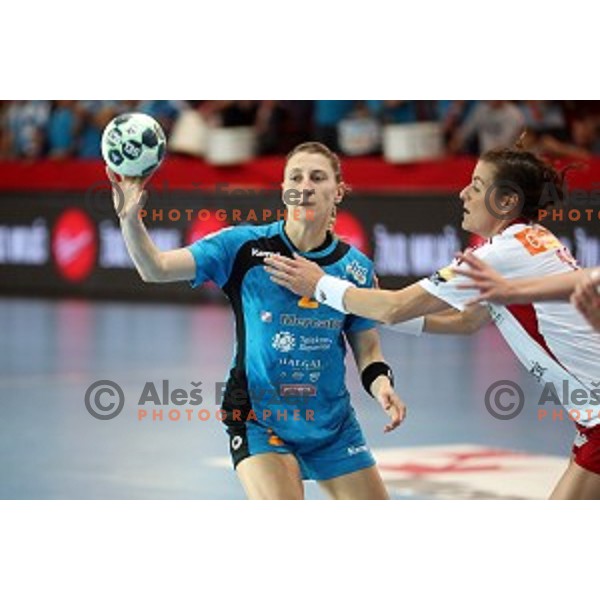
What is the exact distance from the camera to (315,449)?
6410 millimetres

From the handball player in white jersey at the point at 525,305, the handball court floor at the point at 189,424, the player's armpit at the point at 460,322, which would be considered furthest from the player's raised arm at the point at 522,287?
the handball court floor at the point at 189,424

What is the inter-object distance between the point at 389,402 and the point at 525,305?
0.70 metres

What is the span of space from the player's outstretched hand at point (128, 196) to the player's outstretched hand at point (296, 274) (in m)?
0.63

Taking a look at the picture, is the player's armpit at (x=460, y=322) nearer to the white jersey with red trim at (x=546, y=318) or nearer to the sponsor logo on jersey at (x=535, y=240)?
the white jersey with red trim at (x=546, y=318)

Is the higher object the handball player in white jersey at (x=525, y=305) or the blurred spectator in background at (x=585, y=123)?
the blurred spectator in background at (x=585, y=123)

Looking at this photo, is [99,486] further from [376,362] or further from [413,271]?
[413,271]

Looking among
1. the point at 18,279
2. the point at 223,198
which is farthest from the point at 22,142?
the point at 223,198

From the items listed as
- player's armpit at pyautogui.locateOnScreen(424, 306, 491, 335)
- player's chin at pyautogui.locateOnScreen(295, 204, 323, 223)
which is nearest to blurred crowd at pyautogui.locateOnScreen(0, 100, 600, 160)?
player's armpit at pyautogui.locateOnScreen(424, 306, 491, 335)

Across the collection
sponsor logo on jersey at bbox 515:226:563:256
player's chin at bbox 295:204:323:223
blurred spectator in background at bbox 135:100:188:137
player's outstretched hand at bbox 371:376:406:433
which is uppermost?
blurred spectator in background at bbox 135:100:188:137

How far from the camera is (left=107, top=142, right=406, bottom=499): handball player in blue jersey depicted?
6.29 metres

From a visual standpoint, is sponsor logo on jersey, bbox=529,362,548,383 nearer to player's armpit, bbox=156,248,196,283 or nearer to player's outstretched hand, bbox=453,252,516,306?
player's outstretched hand, bbox=453,252,516,306

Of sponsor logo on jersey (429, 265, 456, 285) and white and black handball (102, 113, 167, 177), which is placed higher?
white and black handball (102, 113, 167, 177)

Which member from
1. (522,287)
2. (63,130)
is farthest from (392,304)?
(63,130)

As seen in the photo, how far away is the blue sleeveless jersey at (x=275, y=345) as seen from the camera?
20.8ft
